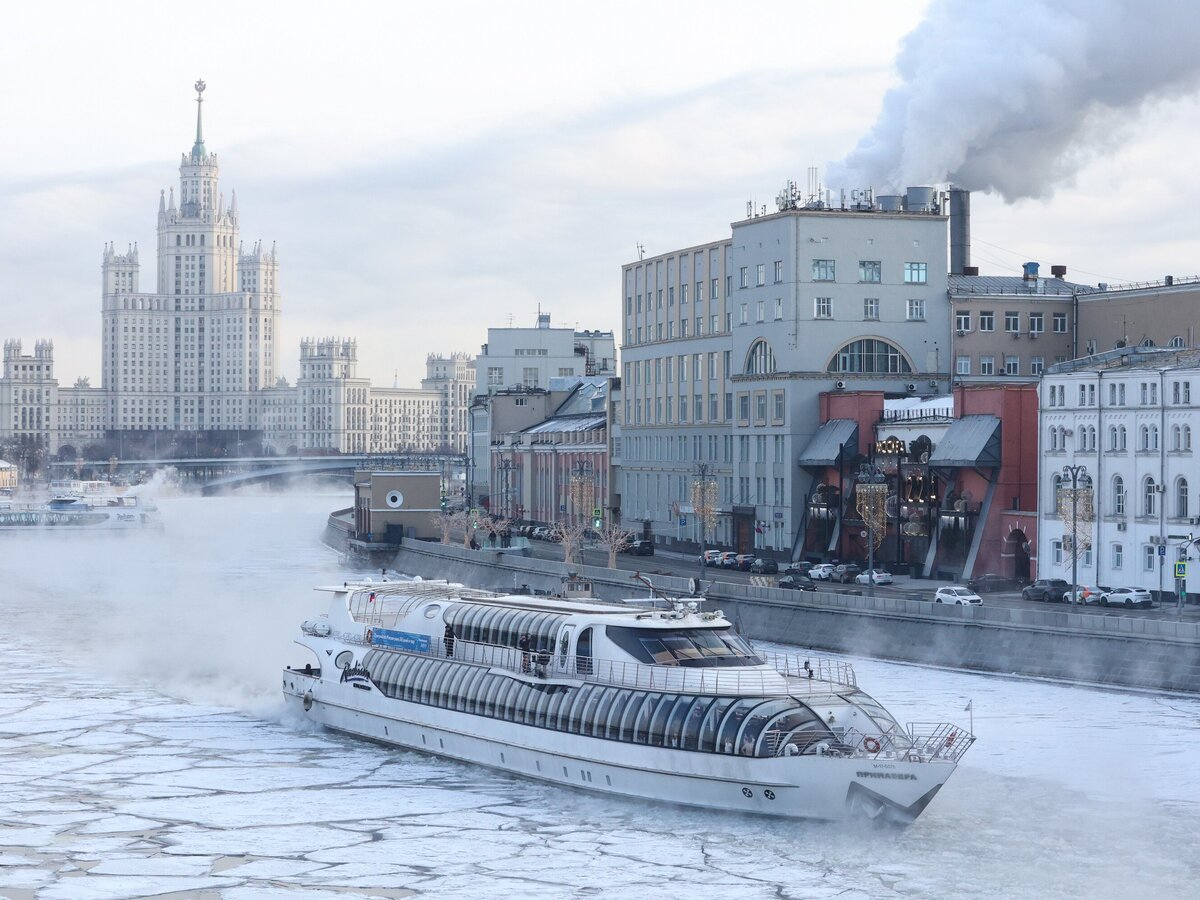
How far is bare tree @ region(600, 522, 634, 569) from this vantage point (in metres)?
89.0

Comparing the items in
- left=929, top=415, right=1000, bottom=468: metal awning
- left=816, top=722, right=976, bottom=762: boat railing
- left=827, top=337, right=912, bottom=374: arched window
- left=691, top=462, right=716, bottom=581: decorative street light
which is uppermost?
left=827, top=337, right=912, bottom=374: arched window

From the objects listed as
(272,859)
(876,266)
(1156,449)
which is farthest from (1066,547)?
(272,859)

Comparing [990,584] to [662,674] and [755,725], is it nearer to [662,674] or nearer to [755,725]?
[662,674]

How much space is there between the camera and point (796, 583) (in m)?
72.8

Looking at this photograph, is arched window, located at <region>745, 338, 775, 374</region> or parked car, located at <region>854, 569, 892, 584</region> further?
arched window, located at <region>745, 338, 775, 374</region>

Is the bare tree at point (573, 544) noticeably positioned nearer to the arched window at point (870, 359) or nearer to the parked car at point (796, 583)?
the arched window at point (870, 359)

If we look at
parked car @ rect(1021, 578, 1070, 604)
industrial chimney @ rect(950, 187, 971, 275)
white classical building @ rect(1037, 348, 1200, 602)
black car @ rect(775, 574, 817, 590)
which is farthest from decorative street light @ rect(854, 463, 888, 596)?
industrial chimney @ rect(950, 187, 971, 275)

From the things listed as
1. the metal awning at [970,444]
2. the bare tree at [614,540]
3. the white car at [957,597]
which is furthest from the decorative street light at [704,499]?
the white car at [957,597]

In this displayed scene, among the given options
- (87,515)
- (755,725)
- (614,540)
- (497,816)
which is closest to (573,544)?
(614,540)

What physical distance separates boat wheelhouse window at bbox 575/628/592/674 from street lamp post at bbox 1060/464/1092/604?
24.9 metres

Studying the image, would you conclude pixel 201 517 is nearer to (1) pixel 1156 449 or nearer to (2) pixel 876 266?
(2) pixel 876 266

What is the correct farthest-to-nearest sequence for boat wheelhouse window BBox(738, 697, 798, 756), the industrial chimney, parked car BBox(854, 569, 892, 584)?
the industrial chimney, parked car BBox(854, 569, 892, 584), boat wheelhouse window BBox(738, 697, 798, 756)

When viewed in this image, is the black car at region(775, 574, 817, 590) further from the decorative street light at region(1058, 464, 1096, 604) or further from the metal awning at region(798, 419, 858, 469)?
the metal awning at region(798, 419, 858, 469)

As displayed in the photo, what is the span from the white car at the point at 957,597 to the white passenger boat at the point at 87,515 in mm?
116045
